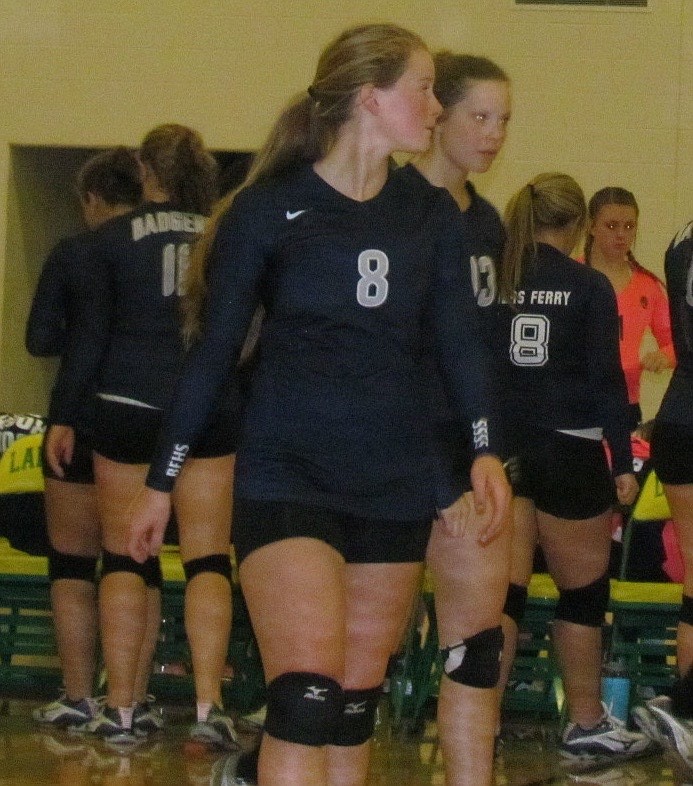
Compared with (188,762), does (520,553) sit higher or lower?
higher

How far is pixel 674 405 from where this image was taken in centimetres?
437

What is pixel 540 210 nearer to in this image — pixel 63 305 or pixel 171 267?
pixel 171 267

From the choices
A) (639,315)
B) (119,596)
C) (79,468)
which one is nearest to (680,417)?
(119,596)

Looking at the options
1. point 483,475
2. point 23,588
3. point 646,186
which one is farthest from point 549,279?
point 646,186

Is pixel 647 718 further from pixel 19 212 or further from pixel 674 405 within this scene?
pixel 19 212

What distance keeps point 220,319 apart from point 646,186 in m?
5.48

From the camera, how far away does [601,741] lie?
16.0 feet

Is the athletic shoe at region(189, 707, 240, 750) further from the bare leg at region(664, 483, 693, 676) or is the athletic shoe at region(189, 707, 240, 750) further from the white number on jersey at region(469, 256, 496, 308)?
the white number on jersey at region(469, 256, 496, 308)

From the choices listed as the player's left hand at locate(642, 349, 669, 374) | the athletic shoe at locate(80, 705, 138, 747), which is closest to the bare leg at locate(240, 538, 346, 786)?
the athletic shoe at locate(80, 705, 138, 747)

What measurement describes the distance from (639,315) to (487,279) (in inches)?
123

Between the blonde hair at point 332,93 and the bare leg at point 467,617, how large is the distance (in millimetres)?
816

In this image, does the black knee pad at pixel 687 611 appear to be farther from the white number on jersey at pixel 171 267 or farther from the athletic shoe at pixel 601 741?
the white number on jersey at pixel 171 267

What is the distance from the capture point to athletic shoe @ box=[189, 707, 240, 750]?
4691 mm

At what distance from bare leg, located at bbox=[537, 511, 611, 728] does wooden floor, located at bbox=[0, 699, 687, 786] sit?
196 millimetres
